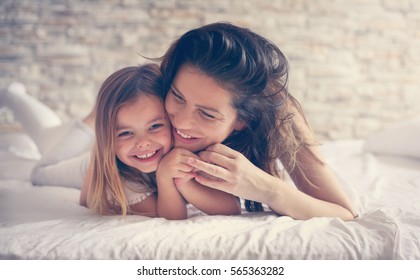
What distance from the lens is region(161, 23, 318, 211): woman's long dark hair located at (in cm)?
99

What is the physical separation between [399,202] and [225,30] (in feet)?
1.98

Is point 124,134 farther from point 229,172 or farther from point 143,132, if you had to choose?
point 229,172

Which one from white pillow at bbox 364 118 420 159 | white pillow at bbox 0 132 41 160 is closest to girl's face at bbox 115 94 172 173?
white pillow at bbox 0 132 41 160

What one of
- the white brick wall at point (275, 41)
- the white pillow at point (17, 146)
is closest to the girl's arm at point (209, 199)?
the white brick wall at point (275, 41)

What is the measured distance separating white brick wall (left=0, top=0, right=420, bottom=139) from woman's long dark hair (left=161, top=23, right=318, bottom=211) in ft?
0.78

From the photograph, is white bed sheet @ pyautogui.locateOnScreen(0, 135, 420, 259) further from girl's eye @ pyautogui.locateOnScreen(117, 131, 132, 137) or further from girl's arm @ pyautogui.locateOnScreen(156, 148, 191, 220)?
girl's eye @ pyautogui.locateOnScreen(117, 131, 132, 137)

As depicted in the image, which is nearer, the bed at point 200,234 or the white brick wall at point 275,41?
the bed at point 200,234

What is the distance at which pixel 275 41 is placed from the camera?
1413mm

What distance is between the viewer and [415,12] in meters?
1.77

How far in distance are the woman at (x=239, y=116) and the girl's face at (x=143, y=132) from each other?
25 millimetres

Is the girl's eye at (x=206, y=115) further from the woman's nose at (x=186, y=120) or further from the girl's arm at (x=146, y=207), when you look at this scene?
the girl's arm at (x=146, y=207)

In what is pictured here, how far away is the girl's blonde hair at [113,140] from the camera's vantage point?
1.03 meters

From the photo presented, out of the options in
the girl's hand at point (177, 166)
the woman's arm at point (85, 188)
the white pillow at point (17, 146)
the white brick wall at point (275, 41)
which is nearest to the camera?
the girl's hand at point (177, 166)

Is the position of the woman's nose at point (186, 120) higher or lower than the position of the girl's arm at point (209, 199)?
higher
